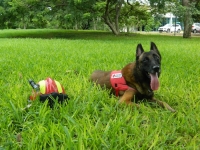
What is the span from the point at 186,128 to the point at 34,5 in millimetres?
16918

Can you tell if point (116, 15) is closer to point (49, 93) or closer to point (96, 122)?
point (49, 93)

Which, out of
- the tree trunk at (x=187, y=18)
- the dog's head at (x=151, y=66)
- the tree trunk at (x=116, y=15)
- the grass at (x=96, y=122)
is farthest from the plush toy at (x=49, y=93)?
the tree trunk at (x=187, y=18)

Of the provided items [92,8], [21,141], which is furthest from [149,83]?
[92,8]

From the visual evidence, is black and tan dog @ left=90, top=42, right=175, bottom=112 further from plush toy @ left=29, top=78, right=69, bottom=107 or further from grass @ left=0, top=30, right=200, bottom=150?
plush toy @ left=29, top=78, right=69, bottom=107

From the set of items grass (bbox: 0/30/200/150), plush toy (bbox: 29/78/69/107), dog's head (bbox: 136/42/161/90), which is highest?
dog's head (bbox: 136/42/161/90)

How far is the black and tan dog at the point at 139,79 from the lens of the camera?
10.2 ft

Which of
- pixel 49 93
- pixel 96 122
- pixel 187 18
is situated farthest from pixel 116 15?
pixel 96 122

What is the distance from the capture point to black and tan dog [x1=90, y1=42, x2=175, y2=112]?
10.2ft

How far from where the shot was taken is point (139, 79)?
3275 mm

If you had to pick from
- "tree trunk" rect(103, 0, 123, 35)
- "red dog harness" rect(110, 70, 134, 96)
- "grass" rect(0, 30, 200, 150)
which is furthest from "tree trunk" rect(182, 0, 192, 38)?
"grass" rect(0, 30, 200, 150)

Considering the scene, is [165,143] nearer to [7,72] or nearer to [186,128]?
[186,128]

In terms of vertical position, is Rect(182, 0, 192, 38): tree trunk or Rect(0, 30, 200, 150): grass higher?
Rect(182, 0, 192, 38): tree trunk

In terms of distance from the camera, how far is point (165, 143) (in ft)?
7.20

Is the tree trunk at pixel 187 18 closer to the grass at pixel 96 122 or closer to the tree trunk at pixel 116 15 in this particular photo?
the tree trunk at pixel 116 15
